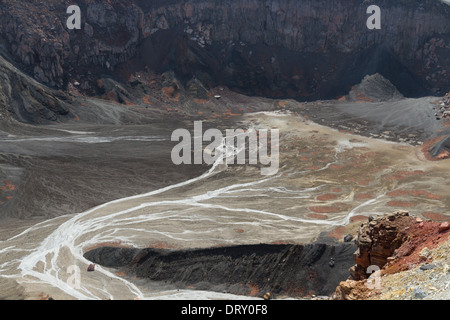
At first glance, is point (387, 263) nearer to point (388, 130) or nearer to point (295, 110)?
point (388, 130)

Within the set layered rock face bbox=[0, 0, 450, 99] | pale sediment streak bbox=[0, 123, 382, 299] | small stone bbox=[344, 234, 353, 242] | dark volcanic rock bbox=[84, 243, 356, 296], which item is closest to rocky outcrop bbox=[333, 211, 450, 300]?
dark volcanic rock bbox=[84, 243, 356, 296]

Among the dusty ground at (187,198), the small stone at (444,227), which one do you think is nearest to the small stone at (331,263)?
the dusty ground at (187,198)

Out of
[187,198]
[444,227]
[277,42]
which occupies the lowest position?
[187,198]

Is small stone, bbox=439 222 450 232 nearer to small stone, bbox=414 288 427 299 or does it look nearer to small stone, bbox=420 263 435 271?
small stone, bbox=420 263 435 271

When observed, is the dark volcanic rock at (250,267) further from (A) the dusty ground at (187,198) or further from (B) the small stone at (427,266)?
(B) the small stone at (427,266)

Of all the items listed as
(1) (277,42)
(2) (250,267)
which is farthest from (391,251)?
(1) (277,42)

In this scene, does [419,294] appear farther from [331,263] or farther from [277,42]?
[277,42]

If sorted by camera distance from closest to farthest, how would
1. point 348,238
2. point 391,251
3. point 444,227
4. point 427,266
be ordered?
point 427,266 < point 444,227 < point 391,251 < point 348,238
